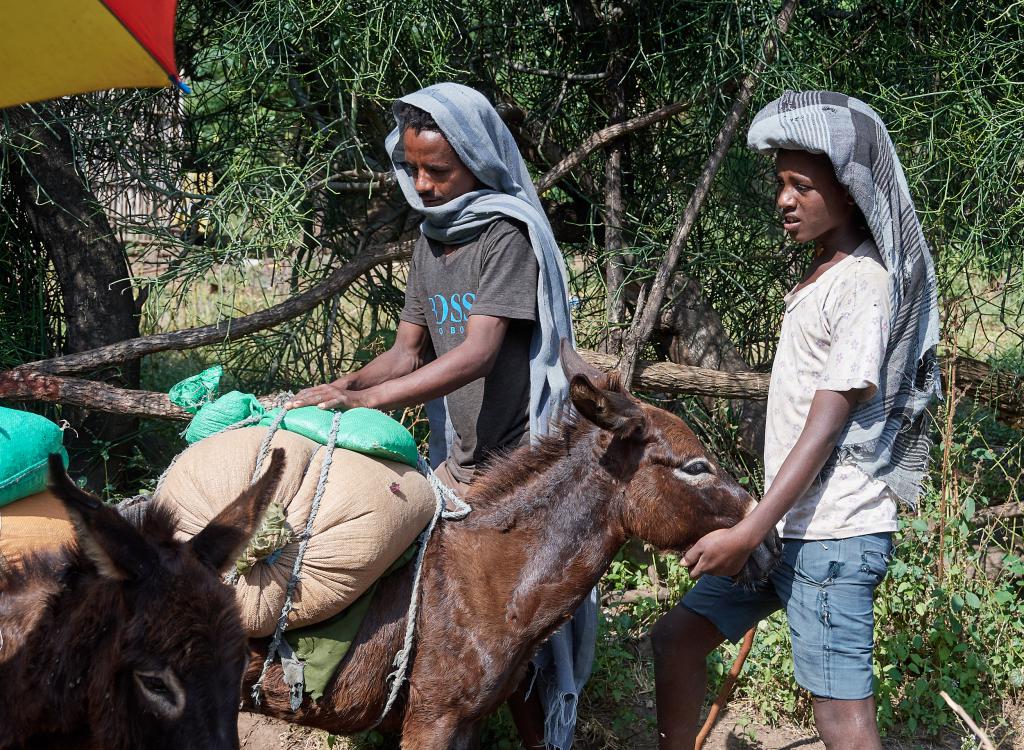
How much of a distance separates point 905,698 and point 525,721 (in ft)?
6.27

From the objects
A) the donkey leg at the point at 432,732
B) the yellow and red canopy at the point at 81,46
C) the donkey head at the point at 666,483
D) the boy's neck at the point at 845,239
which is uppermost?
the yellow and red canopy at the point at 81,46

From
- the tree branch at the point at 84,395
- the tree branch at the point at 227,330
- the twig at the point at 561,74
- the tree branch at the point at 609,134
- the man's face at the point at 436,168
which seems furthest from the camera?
the twig at the point at 561,74

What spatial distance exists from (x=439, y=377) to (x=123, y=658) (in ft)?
4.72

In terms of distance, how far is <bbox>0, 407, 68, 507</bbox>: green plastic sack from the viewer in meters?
2.91

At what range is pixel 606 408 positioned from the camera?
3.23 metres

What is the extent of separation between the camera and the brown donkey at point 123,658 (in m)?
2.29

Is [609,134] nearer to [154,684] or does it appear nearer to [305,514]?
[305,514]

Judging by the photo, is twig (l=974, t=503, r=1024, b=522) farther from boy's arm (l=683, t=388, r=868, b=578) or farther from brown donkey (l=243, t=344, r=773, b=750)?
boy's arm (l=683, t=388, r=868, b=578)

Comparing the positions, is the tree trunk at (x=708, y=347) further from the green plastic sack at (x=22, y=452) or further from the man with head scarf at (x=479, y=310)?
the green plastic sack at (x=22, y=452)

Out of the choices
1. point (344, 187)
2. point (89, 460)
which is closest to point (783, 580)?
point (344, 187)

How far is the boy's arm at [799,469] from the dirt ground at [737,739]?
185 centimetres

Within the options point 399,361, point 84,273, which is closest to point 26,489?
point 399,361

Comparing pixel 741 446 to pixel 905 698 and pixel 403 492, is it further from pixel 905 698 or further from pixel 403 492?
pixel 403 492

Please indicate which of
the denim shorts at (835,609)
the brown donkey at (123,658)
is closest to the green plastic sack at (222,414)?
the brown donkey at (123,658)
